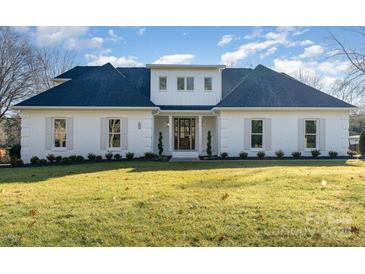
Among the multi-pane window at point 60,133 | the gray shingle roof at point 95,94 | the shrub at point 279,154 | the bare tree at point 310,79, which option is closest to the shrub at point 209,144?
the shrub at point 279,154

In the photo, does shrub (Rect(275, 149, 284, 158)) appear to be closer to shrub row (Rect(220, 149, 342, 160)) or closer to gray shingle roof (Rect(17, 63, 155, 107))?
shrub row (Rect(220, 149, 342, 160))

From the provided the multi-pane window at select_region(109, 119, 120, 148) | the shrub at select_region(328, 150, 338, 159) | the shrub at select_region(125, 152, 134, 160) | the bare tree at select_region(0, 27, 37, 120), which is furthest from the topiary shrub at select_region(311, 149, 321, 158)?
the bare tree at select_region(0, 27, 37, 120)

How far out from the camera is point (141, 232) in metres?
4.68

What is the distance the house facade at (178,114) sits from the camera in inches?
655

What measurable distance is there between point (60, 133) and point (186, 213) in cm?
1328

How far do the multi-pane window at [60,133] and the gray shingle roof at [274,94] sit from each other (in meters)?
8.71

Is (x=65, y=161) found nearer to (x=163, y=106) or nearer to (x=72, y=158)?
(x=72, y=158)

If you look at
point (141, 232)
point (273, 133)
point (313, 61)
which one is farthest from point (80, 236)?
point (313, 61)

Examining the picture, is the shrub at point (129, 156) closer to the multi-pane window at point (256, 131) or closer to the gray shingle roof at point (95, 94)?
the gray shingle roof at point (95, 94)

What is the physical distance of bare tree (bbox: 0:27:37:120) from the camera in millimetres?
27281
